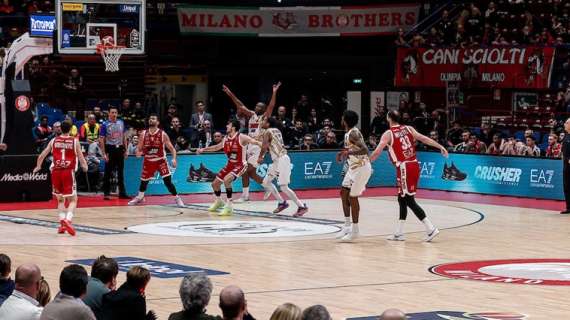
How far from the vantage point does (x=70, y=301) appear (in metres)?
8.45

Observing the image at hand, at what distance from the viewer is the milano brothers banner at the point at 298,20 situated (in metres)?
37.3

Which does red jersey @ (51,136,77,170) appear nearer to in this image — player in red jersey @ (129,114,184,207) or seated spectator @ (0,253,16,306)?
player in red jersey @ (129,114,184,207)

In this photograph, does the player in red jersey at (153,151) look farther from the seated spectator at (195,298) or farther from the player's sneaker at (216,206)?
the seated spectator at (195,298)

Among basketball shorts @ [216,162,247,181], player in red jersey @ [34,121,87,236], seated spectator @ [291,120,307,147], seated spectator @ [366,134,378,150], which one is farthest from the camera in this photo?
seated spectator @ [291,120,307,147]

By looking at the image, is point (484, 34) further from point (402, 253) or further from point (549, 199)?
point (402, 253)

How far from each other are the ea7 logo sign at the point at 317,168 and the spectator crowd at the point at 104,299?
1861 cm

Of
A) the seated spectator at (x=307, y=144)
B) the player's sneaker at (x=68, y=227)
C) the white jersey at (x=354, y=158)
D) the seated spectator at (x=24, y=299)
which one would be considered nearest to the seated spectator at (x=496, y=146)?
the seated spectator at (x=307, y=144)

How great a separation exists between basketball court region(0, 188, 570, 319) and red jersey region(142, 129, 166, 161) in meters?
1.02

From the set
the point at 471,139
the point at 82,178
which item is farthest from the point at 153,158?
the point at 471,139

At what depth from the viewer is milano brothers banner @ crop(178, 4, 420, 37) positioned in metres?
37.3

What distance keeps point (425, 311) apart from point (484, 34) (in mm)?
23686

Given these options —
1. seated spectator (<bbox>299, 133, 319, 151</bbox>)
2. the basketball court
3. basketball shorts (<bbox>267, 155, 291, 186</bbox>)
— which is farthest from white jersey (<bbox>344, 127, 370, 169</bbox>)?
seated spectator (<bbox>299, 133, 319, 151</bbox>)

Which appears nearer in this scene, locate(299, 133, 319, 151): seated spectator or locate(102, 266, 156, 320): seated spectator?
locate(102, 266, 156, 320): seated spectator

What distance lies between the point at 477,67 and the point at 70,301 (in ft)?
90.2
